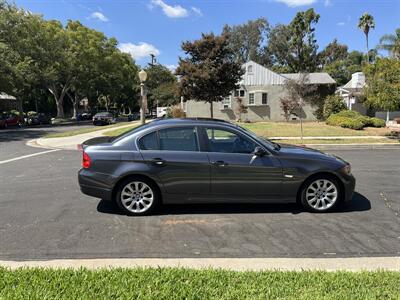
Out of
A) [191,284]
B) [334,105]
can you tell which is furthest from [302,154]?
[334,105]

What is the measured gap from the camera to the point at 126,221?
219 inches

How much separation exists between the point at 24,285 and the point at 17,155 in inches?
469

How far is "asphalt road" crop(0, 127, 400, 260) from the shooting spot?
4.42 meters

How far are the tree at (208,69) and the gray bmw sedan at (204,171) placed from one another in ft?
56.3

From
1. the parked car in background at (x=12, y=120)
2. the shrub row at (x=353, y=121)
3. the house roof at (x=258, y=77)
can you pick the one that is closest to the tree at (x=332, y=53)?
the house roof at (x=258, y=77)

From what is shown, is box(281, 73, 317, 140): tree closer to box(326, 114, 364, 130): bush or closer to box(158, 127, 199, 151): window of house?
box(326, 114, 364, 130): bush

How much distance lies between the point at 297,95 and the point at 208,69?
735 cm

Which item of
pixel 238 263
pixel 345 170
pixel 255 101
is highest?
pixel 255 101

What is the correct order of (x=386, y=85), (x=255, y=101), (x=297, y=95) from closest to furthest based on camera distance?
(x=386, y=85)
(x=297, y=95)
(x=255, y=101)

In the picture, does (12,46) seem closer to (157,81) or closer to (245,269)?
(157,81)

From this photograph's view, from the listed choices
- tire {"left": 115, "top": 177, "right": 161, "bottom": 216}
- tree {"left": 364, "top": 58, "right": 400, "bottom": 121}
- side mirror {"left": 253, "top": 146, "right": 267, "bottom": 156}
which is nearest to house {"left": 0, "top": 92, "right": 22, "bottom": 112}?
tree {"left": 364, "top": 58, "right": 400, "bottom": 121}

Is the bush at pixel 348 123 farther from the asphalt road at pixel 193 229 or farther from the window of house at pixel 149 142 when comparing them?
the window of house at pixel 149 142

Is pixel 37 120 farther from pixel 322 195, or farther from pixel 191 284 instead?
pixel 191 284

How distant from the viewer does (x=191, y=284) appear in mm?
3418
